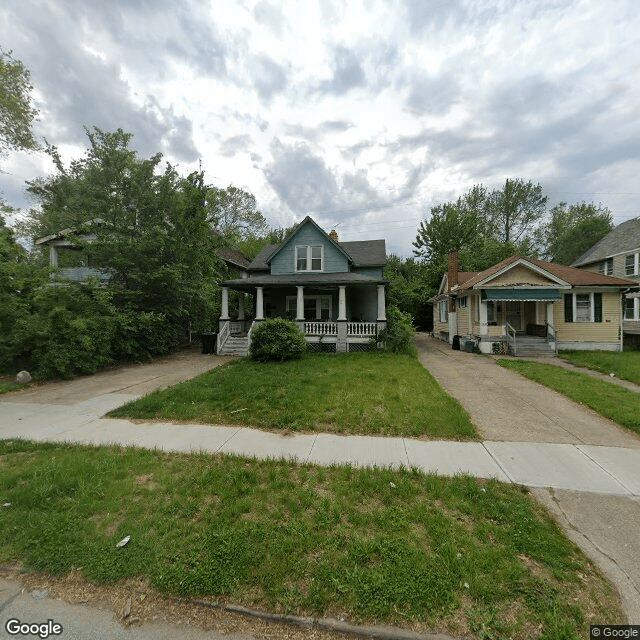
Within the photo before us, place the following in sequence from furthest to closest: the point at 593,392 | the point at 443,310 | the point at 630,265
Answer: the point at 443,310, the point at 630,265, the point at 593,392

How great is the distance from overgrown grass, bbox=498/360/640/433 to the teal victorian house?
645cm

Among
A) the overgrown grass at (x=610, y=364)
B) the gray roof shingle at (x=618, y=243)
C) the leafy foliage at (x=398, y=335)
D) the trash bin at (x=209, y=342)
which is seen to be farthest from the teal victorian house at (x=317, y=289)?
the gray roof shingle at (x=618, y=243)

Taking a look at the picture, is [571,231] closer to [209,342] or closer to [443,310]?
[443,310]

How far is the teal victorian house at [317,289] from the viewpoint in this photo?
46.8 feet

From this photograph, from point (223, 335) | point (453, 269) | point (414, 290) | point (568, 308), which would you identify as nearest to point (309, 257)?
point (223, 335)

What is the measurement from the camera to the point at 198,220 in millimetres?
13336

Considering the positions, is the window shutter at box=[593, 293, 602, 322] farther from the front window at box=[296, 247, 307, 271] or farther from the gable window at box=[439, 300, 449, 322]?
the front window at box=[296, 247, 307, 271]

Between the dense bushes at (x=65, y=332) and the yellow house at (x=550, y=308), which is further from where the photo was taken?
the yellow house at (x=550, y=308)

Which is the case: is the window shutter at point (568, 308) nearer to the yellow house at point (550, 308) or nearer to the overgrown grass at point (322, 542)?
the yellow house at point (550, 308)

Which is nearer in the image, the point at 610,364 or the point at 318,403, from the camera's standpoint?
the point at 318,403

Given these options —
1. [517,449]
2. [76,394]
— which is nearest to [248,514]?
[517,449]

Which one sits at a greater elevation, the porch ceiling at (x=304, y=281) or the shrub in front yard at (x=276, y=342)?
the porch ceiling at (x=304, y=281)

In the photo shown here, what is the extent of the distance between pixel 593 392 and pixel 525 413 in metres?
2.94

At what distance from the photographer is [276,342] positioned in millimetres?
11250
